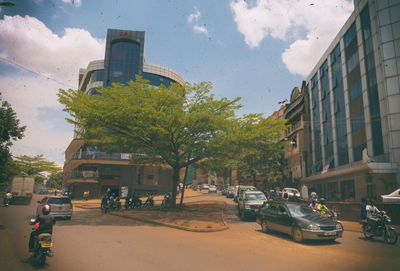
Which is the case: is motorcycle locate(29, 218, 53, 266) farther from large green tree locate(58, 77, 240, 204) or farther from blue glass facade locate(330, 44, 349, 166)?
blue glass facade locate(330, 44, 349, 166)

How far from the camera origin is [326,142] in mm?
37969

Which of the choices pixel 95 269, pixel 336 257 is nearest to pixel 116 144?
pixel 95 269

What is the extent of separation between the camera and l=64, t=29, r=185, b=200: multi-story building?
4472 cm

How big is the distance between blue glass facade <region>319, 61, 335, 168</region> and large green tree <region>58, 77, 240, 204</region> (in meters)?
21.7

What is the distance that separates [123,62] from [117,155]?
1843 cm

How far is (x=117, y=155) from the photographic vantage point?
43.2 m

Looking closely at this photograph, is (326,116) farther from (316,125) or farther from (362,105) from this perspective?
(362,105)

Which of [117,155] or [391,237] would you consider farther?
[117,155]

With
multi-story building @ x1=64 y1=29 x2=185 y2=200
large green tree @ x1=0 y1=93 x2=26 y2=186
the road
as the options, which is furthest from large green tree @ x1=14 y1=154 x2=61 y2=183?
the road

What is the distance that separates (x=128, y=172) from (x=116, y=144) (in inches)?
1020

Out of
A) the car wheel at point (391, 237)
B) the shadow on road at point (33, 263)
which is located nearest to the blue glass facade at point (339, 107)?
the car wheel at point (391, 237)

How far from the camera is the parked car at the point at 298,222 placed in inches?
418

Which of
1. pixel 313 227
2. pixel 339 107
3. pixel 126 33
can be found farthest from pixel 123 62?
pixel 313 227

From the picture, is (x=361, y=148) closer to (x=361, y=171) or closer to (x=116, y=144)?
(x=361, y=171)
